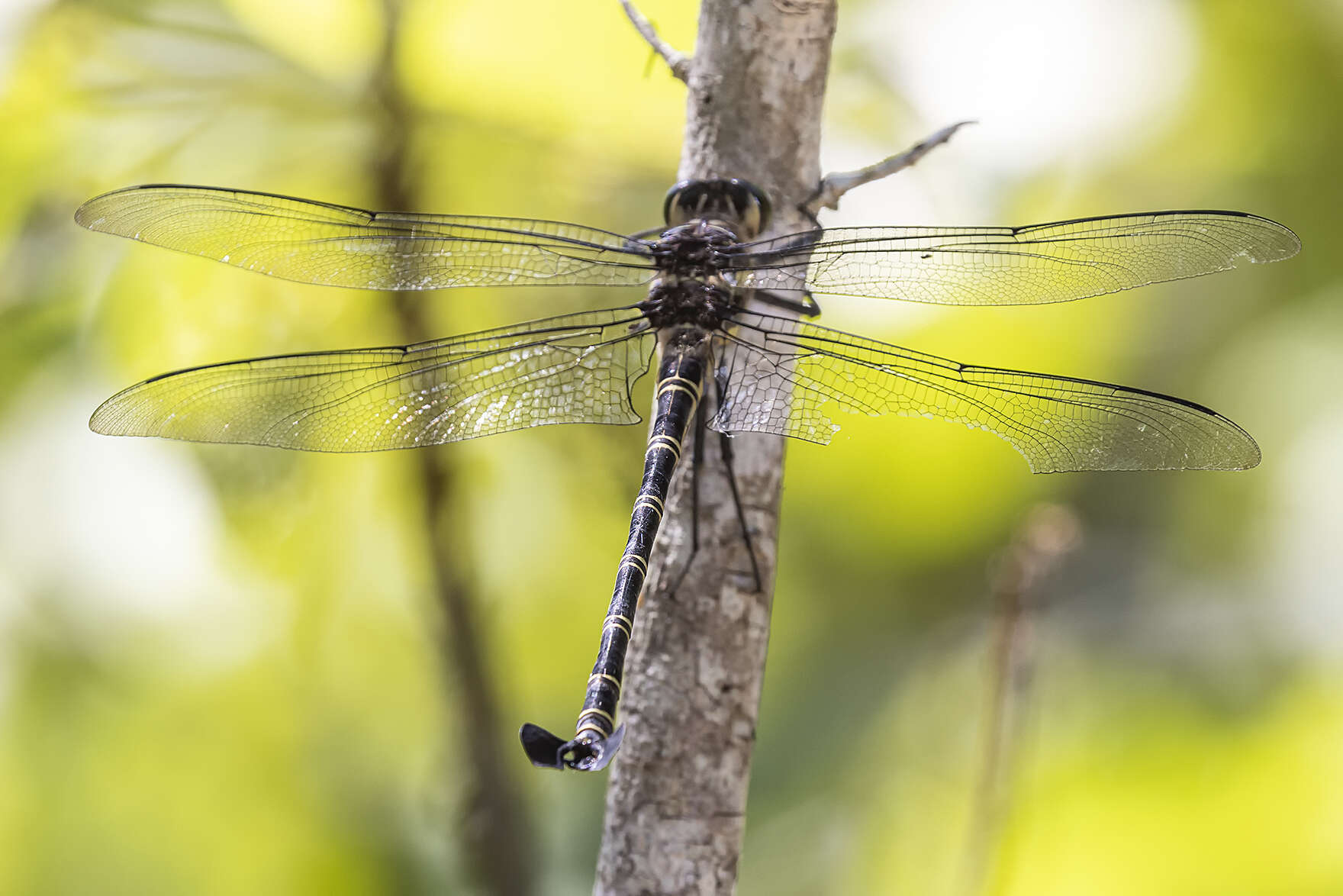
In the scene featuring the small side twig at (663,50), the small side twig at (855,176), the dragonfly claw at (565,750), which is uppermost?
the small side twig at (663,50)

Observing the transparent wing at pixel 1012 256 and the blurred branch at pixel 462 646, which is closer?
the transparent wing at pixel 1012 256

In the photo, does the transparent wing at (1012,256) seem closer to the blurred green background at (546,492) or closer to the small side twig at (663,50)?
the small side twig at (663,50)

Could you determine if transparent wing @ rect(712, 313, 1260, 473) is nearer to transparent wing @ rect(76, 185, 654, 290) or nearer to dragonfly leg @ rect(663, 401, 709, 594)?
dragonfly leg @ rect(663, 401, 709, 594)

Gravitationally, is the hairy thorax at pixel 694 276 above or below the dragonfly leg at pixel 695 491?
above

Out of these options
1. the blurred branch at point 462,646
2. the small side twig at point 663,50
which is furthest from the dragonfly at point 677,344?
the blurred branch at point 462,646

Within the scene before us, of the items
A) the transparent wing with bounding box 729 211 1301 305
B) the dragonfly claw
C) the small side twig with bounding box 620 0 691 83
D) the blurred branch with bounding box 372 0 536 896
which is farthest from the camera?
the blurred branch with bounding box 372 0 536 896

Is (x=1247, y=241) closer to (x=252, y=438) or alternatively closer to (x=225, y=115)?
→ (x=252, y=438)

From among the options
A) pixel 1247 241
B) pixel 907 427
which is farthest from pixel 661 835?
pixel 907 427

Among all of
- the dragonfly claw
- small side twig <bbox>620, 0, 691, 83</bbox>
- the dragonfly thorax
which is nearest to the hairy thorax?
the dragonfly thorax
